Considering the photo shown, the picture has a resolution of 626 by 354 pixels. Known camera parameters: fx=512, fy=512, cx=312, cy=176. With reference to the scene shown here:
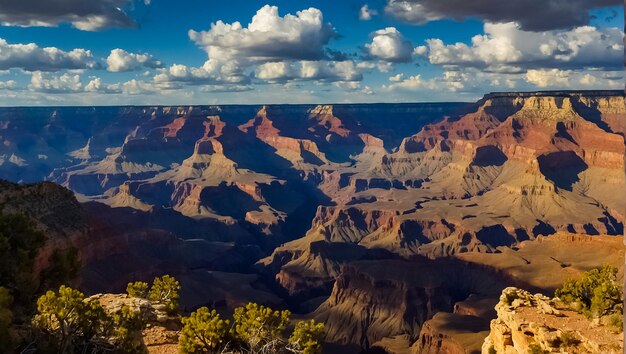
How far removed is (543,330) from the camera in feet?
90.8

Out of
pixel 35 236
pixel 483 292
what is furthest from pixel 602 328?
pixel 483 292

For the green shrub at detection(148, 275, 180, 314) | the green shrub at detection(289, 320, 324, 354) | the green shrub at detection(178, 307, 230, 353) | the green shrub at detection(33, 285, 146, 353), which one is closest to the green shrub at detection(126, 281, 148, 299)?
the green shrub at detection(148, 275, 180, 314)

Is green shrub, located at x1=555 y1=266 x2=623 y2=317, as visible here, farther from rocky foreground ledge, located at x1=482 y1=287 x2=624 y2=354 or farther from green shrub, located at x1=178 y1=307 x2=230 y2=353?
green shrub, located at x1=178 y1=307 x2=230 y2=353

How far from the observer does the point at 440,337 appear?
82188 mm

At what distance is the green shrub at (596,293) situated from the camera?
1142 inches

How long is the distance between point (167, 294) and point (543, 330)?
79.3 ft

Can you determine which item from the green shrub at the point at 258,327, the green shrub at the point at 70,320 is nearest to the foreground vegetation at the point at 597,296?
the green shrub at the point at 258,327

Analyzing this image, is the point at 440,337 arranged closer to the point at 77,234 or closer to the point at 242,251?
the point at 77,234

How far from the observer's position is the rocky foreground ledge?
2633 centimetres

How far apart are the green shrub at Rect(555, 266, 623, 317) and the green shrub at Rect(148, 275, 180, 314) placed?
25.9 meters

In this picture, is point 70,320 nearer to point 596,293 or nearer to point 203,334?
point 203,334

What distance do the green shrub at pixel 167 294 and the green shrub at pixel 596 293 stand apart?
85.1 ft

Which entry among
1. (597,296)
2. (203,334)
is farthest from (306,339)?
(597,296)

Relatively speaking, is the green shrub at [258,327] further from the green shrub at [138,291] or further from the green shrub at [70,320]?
the green shrub at [138,291]
